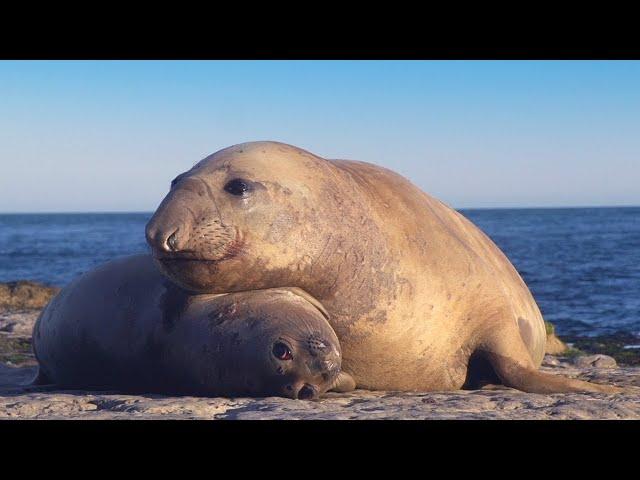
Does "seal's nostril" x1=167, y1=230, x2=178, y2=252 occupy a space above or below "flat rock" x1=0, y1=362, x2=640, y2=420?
above

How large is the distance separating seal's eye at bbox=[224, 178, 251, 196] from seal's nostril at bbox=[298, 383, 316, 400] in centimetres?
126

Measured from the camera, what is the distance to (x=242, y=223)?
20.2ft

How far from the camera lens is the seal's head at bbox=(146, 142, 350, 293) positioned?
237 inches

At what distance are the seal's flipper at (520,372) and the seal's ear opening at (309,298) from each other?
1190mm

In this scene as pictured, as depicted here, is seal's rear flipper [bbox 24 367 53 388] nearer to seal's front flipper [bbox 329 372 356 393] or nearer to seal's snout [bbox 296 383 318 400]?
seal's front flipper [bbox 329 372 356 393]

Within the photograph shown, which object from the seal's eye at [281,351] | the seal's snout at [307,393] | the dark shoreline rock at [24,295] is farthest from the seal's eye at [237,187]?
the dark shoreline rock at [24,295]

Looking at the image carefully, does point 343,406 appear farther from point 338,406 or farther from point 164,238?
point 164,238

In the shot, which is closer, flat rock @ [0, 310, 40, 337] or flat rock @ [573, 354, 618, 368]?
flat rock @ [573, 354, 618, 368]

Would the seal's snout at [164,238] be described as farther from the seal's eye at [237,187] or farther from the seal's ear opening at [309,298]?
the seal's ear opening at [309,298]

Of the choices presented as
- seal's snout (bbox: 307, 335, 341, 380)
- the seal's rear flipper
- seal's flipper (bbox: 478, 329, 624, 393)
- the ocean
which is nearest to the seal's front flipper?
seal's snout (bbox: 307, 335, 341, 380)

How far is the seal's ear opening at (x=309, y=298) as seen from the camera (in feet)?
20.9

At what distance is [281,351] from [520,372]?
1774 mm
